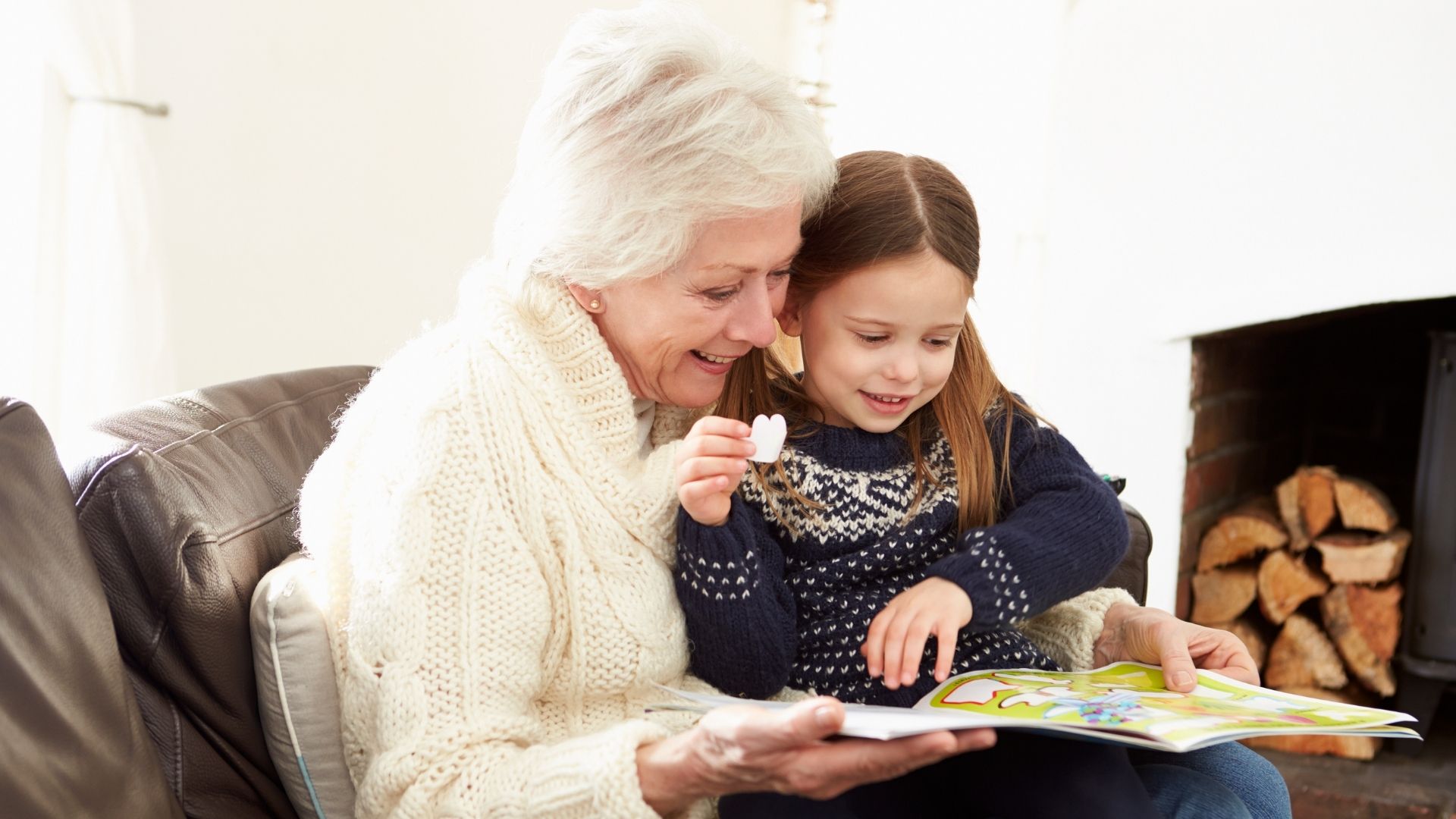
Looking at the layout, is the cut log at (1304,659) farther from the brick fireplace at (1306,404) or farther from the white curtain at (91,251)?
the white curtain at (91,251)

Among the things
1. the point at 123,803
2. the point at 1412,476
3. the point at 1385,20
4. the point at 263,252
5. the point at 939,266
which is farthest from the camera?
the point at 1412,476

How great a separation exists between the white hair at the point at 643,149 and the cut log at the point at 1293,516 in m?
2.01

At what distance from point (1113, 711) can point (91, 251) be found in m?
2.01

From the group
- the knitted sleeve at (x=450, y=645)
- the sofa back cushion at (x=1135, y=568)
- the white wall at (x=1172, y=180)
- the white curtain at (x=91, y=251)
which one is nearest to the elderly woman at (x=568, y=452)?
the knitted sleeve at (x=450, y=645)

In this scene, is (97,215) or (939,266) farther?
(97,215)

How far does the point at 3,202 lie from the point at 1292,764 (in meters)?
2.74

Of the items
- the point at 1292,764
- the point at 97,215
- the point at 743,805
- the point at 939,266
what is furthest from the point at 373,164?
the point at 1292,764

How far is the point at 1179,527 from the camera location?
288 cm

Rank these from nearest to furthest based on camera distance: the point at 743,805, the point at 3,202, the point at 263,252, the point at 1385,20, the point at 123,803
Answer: the point at 123,803 → the point at 743,805 → the point at 3,202 → the point at 1385,20 → the point at 263,252

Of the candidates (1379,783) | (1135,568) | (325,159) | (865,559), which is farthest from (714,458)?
(1379,783)

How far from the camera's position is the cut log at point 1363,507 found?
279 cm

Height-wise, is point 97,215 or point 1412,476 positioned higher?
point 97,215

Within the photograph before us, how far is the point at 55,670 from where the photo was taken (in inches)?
38.2

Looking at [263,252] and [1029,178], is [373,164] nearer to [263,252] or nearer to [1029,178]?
[263,252]
